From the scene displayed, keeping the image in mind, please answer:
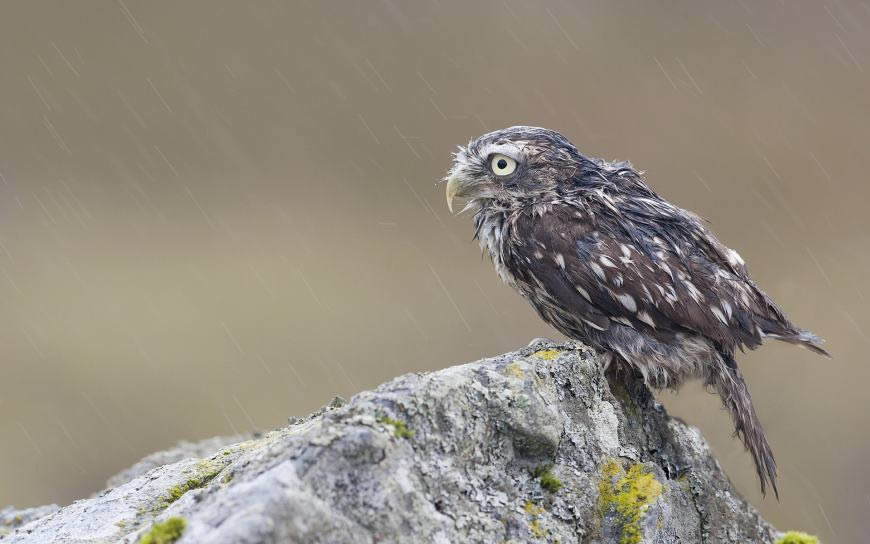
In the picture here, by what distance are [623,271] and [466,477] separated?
1.89 meters

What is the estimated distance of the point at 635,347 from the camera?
4.56 meters

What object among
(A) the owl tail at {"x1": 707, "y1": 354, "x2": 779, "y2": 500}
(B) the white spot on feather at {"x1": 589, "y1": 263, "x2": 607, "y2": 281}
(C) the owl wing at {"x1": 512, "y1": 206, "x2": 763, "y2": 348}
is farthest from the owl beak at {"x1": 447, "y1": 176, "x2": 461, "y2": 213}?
(A) the owl tail at {"x1": 707, "y1": 354, "x2": 779, "y2": 500}

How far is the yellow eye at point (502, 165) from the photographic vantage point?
5.04m

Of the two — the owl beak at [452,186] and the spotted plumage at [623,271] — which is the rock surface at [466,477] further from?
the owl beak at [452,186]

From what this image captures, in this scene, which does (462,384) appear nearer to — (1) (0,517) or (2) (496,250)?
(2) (496,250)

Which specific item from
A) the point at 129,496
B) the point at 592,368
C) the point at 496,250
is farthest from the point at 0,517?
the point at 592,368

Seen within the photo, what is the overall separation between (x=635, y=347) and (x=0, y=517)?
3831 mm

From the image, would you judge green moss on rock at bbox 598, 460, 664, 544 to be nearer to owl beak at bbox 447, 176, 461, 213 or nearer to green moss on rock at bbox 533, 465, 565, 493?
green moss on rock at bbox 533, 465, 565, 493

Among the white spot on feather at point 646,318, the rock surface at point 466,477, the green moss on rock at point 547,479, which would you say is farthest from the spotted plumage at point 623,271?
the green moss on rock at point 547,479

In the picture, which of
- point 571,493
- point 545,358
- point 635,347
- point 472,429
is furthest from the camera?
point 635,347

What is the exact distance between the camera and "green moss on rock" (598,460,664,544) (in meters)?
3.44

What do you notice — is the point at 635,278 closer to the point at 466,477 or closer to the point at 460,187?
the point at 460,187

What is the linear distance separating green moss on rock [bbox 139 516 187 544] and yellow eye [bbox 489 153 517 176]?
3.08 meters

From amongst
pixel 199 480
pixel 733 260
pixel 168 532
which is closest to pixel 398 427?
pixel 168 532
